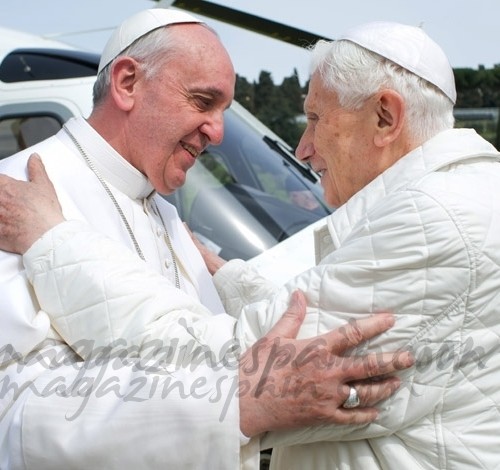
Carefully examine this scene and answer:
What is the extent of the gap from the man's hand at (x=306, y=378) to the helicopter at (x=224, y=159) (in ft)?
7.99

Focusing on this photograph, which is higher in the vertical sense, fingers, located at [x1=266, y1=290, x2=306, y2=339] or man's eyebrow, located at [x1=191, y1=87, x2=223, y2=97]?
man's eyebrow, located at [x1=191, y1=87, x2=223, y2=97]

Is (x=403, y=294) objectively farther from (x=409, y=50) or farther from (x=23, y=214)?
(x=23, y=214)

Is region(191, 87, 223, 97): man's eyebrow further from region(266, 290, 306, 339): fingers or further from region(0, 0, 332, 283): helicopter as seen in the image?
region(0, 0, 332, 283): helicopter

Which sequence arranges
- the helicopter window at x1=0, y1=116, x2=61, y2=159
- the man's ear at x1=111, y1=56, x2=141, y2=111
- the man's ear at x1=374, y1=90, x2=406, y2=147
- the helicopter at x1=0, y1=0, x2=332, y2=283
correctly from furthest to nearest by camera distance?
1. the helicopter window at x1=0, y1=116, x2=61, y2=159
2. the helicopter at x1=0, y1=0, x2=332, y2=283
3. the man's ear at x1=111, y1=56, x2=141, y2=111
4. the man's ear at x1=374, y1=90, x2=406, y2=147

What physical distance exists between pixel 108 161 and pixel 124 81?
0.84 feet

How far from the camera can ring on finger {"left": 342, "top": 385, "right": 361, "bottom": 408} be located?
1.93 metres

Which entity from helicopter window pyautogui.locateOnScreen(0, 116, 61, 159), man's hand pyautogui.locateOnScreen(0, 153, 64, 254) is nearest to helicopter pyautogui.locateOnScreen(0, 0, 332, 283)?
helicopter window pyautogui.locateOnScreen(0, 116, 61, 159)

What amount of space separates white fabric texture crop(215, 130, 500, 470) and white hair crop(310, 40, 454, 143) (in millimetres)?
83

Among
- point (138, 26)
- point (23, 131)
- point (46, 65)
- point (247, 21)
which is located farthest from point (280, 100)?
point (138, 26)

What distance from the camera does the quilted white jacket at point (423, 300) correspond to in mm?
1860

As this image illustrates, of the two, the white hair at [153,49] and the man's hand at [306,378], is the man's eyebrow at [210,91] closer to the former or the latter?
the white hair at [153,49]

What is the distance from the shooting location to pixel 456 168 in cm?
201

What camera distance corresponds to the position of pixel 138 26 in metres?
2.66

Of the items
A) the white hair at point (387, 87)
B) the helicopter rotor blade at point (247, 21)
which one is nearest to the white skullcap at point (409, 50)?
the white hair at point (387, 87)
